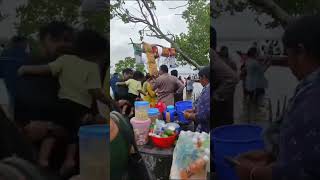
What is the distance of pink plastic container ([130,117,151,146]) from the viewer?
1952 millimetres

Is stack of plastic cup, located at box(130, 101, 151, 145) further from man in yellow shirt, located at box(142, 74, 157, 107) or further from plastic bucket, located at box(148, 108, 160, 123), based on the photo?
man in yellow shirt, located at box(142, 74, 157, 107)

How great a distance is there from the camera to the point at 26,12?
1.70m

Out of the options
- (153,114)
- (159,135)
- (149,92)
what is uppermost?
(149,92)

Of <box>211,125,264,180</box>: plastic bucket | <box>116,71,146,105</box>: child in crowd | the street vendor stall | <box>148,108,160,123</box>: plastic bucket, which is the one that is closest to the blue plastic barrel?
the street vendor stall

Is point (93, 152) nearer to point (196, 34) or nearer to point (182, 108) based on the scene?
point (182, 108)

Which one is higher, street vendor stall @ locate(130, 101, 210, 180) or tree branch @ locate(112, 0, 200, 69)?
tree branch @ locate(112, 0, 200, 69)

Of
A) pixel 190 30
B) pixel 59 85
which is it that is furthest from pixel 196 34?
pixel 59 85

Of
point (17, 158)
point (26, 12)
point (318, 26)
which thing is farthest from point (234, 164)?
point (26, 12)

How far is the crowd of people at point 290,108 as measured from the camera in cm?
135

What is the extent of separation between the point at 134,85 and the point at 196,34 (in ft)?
1.64

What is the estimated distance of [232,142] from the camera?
1.54 metres

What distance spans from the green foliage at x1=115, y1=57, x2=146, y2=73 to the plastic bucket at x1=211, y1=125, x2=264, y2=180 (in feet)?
1.97

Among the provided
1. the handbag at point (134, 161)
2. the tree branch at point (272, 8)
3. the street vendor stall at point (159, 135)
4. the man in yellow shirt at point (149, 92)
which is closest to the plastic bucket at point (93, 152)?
the handbag at point (134, 161)

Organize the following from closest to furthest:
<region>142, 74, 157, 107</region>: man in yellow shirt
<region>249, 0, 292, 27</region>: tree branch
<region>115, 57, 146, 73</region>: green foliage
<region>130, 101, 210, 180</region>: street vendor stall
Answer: <region>249, 0, 292, 27</region>: tree branch → <region>115, 57, 146, 73</region>: green foliage → <region>130, 101, 210, 180</region>: street vendor stall → <region>142, 74, 157, 107</region>: man in yellow shirt
